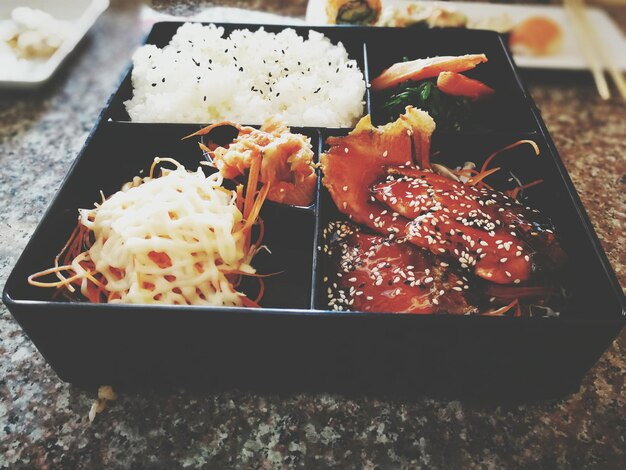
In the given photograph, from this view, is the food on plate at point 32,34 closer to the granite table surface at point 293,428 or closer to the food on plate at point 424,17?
the granite table surface at point 293,428

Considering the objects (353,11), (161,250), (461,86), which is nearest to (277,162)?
(161,250)

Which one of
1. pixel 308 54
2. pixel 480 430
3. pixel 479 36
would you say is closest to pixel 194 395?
pixel 480 430

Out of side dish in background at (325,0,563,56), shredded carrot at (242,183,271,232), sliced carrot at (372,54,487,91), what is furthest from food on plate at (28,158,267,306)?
side dish in background at (325,0,563,56)

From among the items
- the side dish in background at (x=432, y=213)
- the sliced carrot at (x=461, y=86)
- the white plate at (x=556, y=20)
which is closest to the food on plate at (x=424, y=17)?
the white plate at (x=556, y=20)

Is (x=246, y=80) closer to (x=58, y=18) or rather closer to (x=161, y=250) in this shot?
(x=161, y=250)

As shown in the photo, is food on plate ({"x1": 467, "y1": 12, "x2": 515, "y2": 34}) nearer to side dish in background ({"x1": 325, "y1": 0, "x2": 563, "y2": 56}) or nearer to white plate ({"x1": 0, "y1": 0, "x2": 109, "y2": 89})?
side dish in background ({"x1": 325, "y1": 0, "x2": 563, "y2": 56})
